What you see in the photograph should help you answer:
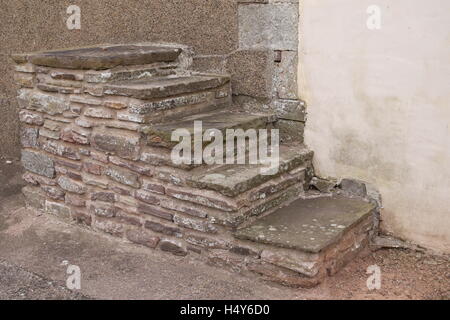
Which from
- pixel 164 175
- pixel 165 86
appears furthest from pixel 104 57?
pixel 164 175

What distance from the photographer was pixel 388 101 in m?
3.91

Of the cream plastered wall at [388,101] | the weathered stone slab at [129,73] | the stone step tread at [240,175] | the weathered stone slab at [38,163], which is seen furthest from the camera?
the weathered stone slab at [38,163]

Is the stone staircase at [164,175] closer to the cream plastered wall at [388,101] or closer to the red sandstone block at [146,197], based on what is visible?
the red sandstone block at [146,197]

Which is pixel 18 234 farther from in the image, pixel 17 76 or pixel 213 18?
pixel 213 18

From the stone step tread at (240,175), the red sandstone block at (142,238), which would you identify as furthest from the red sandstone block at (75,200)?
the stone step tread at (240,175)

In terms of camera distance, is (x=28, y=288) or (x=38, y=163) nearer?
(x=28, y=288)

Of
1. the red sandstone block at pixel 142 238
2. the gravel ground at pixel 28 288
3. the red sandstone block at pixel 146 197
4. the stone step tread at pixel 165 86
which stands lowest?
the gravel ground at pixel 28 288

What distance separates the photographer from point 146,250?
400cm

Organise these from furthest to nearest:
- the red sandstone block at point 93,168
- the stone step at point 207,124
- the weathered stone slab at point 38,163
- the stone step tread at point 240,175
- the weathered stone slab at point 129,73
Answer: the weathered stone slab at point 38,163 → the red sandstone block at point 93,168 → the weathered stone slab at point 129,73 → the stone step at point 207,124 → the stone step tread at point 240,175

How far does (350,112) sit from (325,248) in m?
1.13

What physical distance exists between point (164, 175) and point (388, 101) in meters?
1.58

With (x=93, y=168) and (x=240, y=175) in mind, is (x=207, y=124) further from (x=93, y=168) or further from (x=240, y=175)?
(x=93, y=168)

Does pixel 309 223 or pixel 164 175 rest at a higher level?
pixel 164 175

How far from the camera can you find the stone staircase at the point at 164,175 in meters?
3.58
